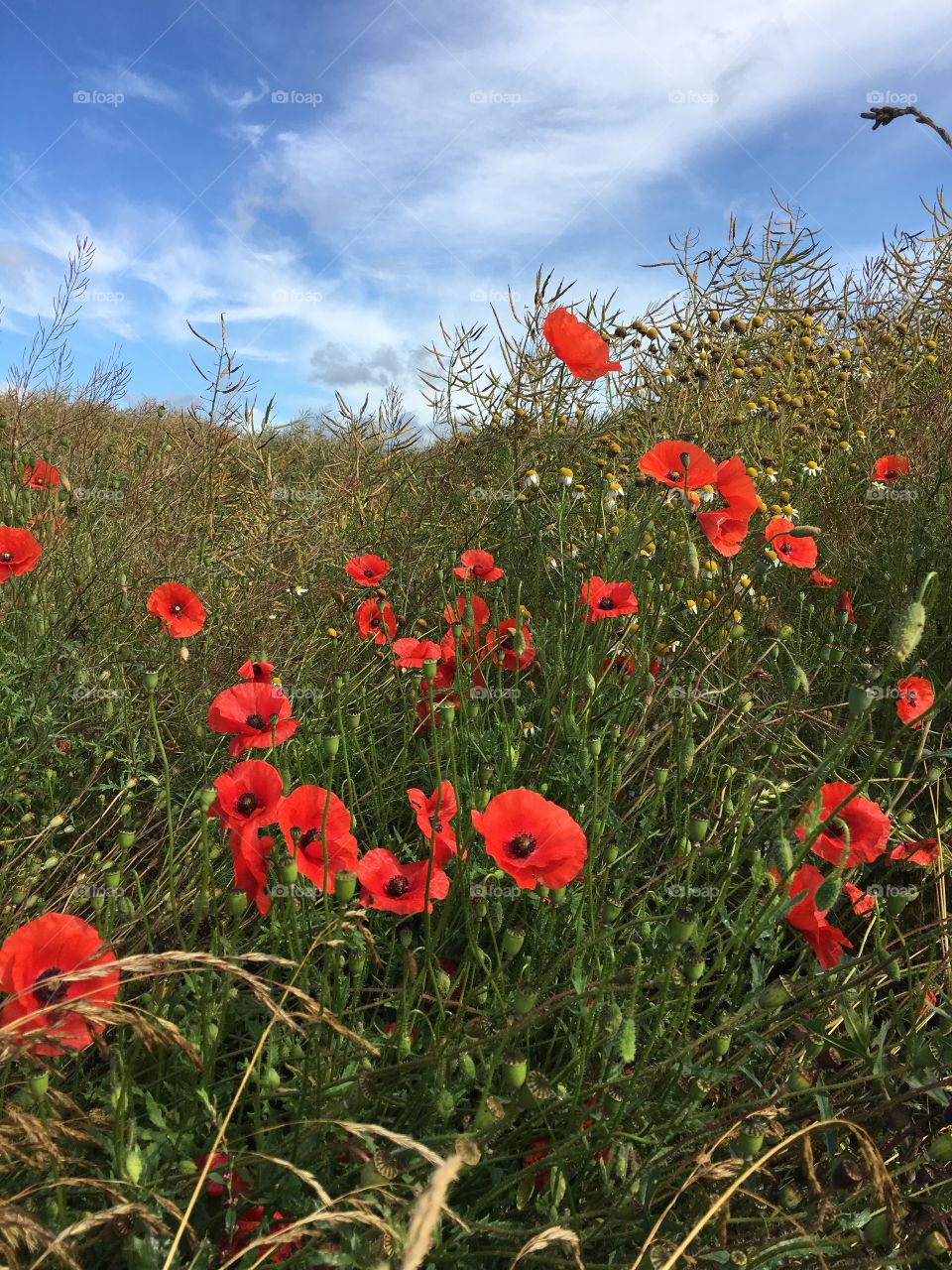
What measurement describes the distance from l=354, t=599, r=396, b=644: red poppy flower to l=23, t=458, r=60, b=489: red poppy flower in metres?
1.65

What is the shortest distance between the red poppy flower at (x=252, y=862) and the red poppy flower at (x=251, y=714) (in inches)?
10.5

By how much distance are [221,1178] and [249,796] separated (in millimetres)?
576

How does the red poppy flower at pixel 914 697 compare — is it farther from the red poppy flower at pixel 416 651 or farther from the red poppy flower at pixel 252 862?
the red poppy flower at pixel 252 862

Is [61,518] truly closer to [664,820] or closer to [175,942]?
[175,942]

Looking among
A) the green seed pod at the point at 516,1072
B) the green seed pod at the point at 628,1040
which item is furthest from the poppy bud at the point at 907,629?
the green seed pod at the point at 516,1072

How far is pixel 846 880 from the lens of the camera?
1757mm

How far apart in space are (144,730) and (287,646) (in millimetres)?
592

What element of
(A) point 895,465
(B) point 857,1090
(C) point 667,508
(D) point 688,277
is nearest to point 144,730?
(C) point 667,508

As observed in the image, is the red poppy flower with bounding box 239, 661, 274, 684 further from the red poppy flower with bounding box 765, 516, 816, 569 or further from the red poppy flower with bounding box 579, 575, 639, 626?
the red poppy flower with bounding box 765, 516, 816, 569

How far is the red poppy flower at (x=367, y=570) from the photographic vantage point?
8.92ft

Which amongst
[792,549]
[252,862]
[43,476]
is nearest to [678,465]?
[792,549]

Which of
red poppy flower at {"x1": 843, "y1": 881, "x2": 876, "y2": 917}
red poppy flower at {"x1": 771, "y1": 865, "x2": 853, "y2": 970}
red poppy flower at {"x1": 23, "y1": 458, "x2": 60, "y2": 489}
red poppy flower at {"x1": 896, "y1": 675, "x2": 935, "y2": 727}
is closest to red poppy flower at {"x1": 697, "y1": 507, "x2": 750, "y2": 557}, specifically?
red poppy flower at {"x1": 896, "y1": 675, "x2": 935, "y2": 727}

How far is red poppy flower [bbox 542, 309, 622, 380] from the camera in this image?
2.46 metres

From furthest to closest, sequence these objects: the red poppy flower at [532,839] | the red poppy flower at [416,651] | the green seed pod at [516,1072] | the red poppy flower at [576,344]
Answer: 1. the red poppy flower at [576,344]
2. the red poppy flower at [416,651]
3. the red poppy flower at [532,839]
4. the green seed pod at [516,1072]
